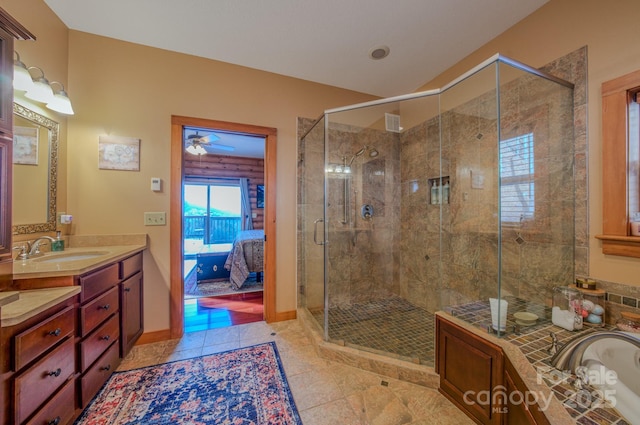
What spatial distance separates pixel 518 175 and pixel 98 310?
312 cm

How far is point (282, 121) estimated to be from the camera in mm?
2682

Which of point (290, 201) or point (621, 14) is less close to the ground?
point (621, 14)

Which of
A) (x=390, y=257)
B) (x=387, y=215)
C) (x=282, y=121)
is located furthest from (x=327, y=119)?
(x=390, y=257)

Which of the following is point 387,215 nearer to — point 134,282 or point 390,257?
point 390,257

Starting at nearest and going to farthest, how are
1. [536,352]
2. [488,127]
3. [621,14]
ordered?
[536,352], [621,14], [488,127]

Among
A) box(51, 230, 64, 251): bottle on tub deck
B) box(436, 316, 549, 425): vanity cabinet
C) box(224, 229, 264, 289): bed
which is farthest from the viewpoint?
box(224, 229, 264, 289): bed

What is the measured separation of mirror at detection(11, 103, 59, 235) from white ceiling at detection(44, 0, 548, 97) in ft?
3.16

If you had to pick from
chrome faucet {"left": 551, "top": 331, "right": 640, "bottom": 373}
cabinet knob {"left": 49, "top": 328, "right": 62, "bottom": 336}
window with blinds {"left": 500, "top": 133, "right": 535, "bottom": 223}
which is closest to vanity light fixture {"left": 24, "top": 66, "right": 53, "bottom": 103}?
cabinet knob {"left": 49, "top": 328, "right": 62, "bottom": 336}

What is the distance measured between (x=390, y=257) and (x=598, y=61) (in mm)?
2427

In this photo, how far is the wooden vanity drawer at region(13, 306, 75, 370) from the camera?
3.10 feet

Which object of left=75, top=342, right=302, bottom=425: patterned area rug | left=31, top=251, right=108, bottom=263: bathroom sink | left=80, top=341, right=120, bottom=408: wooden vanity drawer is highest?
left=31, top=251, right=108, bottom=263: bathroom sink

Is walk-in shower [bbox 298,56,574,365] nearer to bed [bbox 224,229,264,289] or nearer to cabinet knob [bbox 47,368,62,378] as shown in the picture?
bed [bbox 224,229,264,289]

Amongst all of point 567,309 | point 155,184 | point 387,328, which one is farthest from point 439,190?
point 155,184

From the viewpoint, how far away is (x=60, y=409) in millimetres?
1160
